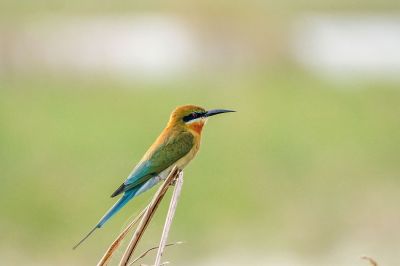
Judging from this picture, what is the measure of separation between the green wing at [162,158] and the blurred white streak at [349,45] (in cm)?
1055

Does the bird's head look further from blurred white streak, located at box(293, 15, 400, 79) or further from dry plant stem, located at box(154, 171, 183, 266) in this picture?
blurred white streak, located at box(293, 15, 400, 79)

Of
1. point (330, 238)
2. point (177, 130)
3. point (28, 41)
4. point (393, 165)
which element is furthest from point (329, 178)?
point (28, 41)

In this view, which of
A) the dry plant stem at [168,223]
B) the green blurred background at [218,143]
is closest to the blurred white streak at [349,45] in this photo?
the green blurred background at [218,143]

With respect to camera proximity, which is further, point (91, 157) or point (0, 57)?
point (0, 57)

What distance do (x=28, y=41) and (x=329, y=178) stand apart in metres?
7.16

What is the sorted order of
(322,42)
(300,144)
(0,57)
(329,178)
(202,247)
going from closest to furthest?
(202,247) → (329,178) → (300,144) → (0,57) → (322,42)

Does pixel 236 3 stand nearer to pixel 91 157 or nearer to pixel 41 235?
pixel 91 157

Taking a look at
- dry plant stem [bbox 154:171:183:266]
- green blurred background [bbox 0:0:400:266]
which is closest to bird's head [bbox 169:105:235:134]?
dry plant stem [bbox 154:171:183:266]

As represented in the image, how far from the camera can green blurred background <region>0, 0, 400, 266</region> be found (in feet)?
30.4

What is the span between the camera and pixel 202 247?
9.20 metres

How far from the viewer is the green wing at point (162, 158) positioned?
13.8 ft

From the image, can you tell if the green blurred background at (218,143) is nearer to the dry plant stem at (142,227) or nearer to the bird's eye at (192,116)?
the bird's eye at (192,116)

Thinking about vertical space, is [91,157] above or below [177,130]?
below

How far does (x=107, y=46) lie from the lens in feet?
57.0
